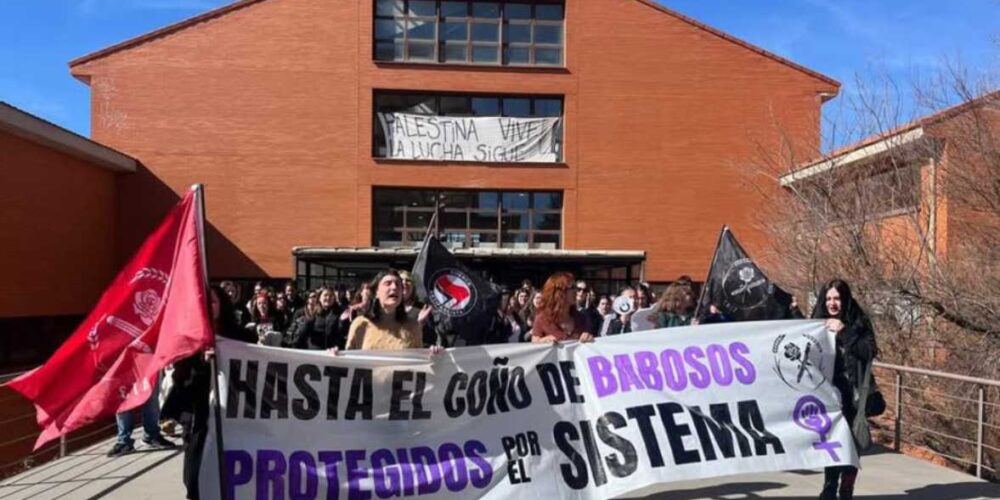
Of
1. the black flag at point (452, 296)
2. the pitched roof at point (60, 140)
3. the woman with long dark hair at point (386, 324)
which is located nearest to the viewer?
the woman with long dark hair at point (386, 324)

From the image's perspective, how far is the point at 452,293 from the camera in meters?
7.77

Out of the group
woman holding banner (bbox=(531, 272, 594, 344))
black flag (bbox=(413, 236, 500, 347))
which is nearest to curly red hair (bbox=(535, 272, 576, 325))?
woman holding banner (bbox=(531, 272, 594, 344))

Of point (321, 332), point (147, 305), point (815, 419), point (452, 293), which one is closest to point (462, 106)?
point (321, 332)

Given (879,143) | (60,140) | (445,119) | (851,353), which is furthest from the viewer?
(445,119)

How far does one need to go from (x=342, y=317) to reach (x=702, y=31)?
19.6 metres

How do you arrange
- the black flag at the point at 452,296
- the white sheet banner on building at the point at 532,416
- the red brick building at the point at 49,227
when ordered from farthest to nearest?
the red brick building at the point at 49,227 → the black flag at the point at 452,296 → the white sheet banner on building at the point at 532,416

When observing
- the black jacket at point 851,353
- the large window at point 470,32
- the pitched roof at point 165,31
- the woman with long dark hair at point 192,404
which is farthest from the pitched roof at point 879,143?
the pitched roof at point 165,31

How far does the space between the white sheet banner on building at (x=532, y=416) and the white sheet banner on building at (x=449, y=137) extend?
1883 centimetres

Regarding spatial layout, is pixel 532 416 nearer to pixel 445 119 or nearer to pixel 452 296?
pixel 452 296

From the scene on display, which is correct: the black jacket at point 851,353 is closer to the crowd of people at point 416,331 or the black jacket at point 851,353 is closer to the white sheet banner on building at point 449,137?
the crowd of people at point 416,331

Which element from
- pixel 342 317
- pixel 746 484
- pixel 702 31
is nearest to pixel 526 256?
pixel 702 31

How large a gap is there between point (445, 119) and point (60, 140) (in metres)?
10.7

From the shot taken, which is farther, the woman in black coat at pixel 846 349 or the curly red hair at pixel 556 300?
the woman in black coat at pixel 846 349

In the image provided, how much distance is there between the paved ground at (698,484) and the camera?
6.34 m
